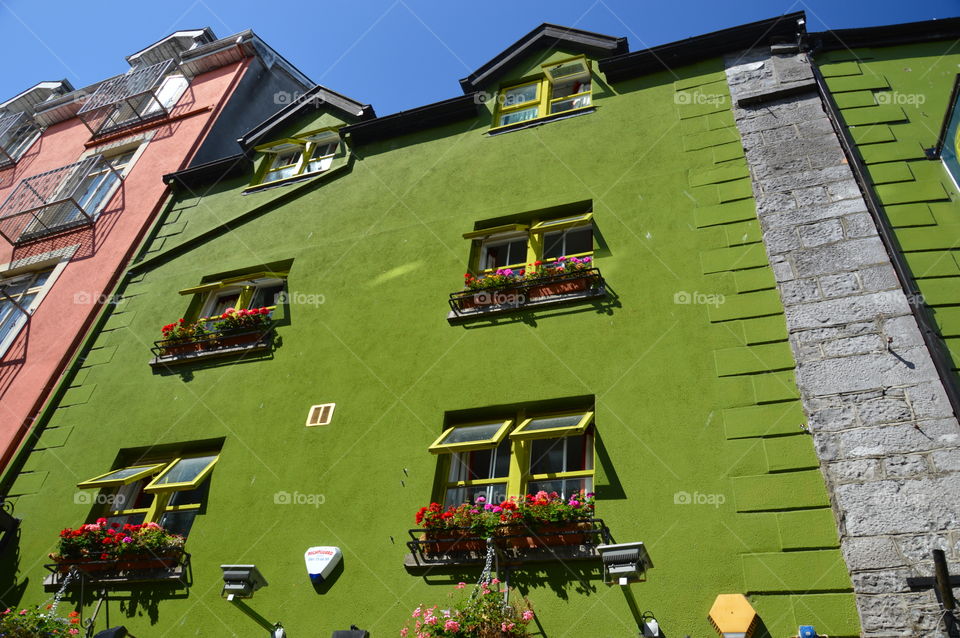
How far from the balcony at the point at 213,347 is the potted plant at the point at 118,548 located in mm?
3246

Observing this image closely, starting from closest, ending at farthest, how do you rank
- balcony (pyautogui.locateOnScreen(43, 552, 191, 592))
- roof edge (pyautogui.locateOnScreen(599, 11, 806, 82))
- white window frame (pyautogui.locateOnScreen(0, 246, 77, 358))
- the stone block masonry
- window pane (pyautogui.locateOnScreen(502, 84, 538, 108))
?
1. the stone block masonry
2. balcony (pyautogui.locateOnScreen(43, 552, 191, 592))
3. roof edge (pyautogui.locateOnScreen(599, 11, 806, 82))
4. window pane (pyautogui.locateOnScreen(502, 84, 538, 108))
5. white window frame (pyautogui.locateOnScreen(0, 246, 77, 358))

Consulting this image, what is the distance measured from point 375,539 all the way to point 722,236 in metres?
6.49

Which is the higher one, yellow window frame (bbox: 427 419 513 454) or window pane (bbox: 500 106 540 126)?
window pane (bbox: 500 106 540 126)

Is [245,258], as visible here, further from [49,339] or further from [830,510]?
[830,510]

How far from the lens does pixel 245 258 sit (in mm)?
14602

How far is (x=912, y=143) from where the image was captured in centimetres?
1044

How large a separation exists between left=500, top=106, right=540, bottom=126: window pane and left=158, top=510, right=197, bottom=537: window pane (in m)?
9.41

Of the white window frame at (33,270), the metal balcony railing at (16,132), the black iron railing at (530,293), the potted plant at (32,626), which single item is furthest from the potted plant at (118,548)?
the metal balcony railing at (16,132)

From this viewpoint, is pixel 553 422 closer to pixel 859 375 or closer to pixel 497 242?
pixel 859 375

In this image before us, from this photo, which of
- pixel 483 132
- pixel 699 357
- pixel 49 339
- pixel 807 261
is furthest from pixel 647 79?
pixel 49 339

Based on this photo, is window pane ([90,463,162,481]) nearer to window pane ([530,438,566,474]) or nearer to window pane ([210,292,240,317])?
window pane ([210,292,240,317])

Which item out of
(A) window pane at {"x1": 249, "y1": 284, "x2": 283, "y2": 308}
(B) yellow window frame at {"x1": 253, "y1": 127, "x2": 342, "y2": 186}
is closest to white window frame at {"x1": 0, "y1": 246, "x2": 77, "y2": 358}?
(B) yellow window frame at {"x1": 253, "y1": 127, "x2": 342, "y2": 186}

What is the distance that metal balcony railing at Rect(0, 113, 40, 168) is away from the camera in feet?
81.1

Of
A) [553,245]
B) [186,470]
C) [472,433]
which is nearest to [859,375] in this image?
[472,433]
